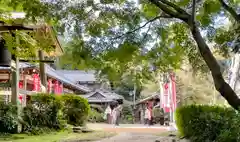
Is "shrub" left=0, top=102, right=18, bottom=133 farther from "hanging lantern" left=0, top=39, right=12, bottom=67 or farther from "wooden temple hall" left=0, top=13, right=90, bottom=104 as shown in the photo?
"hanging lantern" left=0, top=39, right=12, bottom=67

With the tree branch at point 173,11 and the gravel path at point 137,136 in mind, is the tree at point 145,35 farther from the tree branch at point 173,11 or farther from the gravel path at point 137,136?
the gravel path at point 137,136

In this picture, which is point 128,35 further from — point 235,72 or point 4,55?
point 235,72

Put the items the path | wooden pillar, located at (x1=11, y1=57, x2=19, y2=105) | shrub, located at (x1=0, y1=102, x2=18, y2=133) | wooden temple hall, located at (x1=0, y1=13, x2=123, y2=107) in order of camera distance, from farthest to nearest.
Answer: wooden pillar, located at (x1=11, y1=57, x2=19, y2=105)
shrub, located at (x1=0, y1=102, x2=18, y2=133)
the path
wooden temple hall, located at (x1=0, y1=13, x2=123, y2=107)

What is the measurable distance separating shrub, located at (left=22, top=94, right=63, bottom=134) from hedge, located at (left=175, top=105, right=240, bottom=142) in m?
6.63

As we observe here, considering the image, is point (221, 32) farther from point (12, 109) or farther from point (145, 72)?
point (12, 109)

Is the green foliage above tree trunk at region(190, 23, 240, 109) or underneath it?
underneath

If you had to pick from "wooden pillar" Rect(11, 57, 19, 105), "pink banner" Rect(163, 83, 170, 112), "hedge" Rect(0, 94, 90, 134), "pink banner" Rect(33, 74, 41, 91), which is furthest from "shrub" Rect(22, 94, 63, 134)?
"pink banner" Rect(163, 83, 170, 112)

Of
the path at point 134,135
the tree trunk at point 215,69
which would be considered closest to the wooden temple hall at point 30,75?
the path at point 134,135

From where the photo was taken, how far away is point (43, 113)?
17.4m

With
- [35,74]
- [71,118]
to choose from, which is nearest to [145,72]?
[71,118]

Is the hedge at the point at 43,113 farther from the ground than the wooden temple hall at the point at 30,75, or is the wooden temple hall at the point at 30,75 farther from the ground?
the wooden temple hall at the point at 30,75

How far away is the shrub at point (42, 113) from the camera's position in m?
→ 16.7

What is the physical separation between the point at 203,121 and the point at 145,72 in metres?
2.74

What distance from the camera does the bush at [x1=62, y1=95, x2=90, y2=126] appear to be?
2081cm
